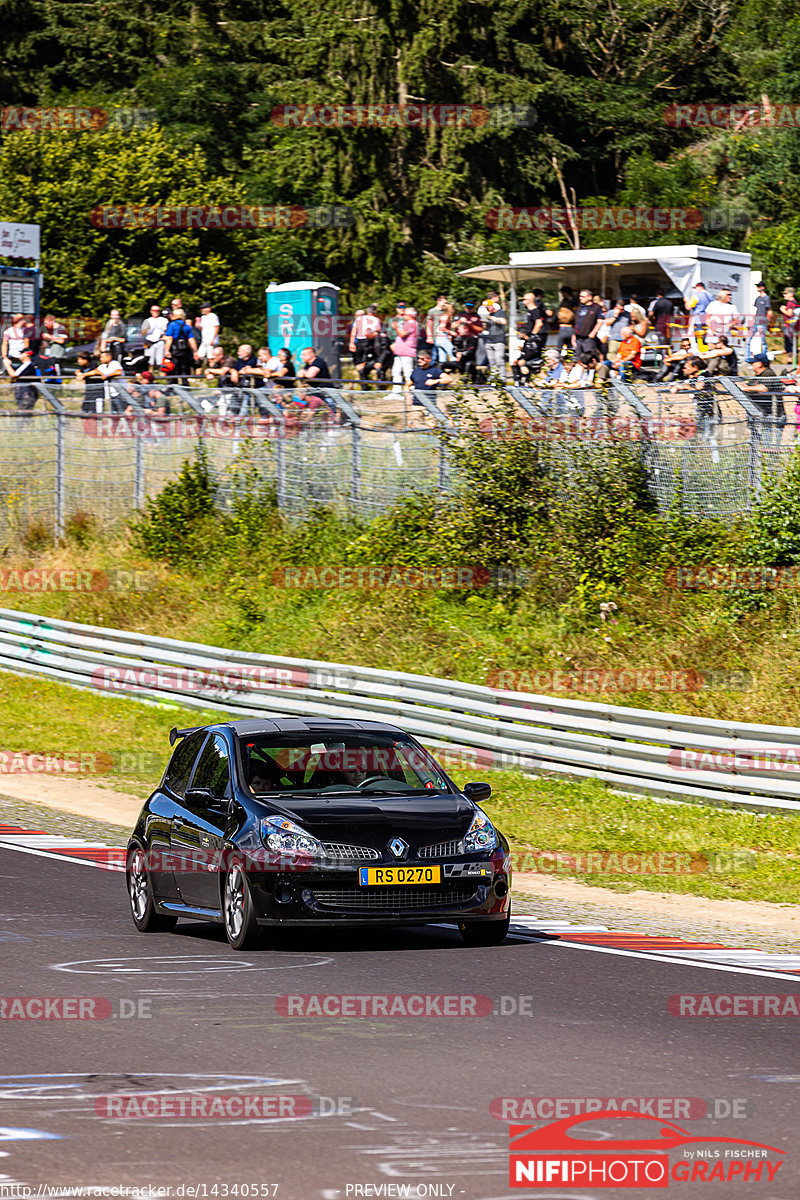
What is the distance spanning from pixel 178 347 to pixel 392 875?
21.4m

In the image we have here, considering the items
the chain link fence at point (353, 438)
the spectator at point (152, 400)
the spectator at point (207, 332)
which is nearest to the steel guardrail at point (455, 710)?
the chain link fence at point (353, 438)

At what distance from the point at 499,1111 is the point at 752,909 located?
6.65 m

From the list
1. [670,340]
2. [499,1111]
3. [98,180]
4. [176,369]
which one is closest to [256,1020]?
[499,1111]

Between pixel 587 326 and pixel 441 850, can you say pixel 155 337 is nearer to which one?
pixel 587 326

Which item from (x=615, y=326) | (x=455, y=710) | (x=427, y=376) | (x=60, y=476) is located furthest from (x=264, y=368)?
(x=455, y=710)

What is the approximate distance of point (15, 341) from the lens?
32125 millimetres

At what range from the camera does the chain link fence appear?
21531 mm

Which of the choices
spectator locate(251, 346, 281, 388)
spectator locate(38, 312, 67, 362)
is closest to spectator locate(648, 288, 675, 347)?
spectator locate(251, 346, 281, 388)

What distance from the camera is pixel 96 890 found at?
13742 mm

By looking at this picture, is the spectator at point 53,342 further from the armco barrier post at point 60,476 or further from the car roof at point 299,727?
the car roof at point 299,727

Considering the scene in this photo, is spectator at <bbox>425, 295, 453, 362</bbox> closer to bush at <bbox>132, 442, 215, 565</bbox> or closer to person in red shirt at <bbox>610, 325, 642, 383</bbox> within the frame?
person in red shirt at <bbox>610, 325, 642, 383</bbox>

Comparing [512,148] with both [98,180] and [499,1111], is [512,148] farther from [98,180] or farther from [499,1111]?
[499,1111]

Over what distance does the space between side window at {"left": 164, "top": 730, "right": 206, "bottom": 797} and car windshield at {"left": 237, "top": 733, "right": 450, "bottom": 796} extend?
737 millimetres

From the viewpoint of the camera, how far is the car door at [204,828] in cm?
1090
